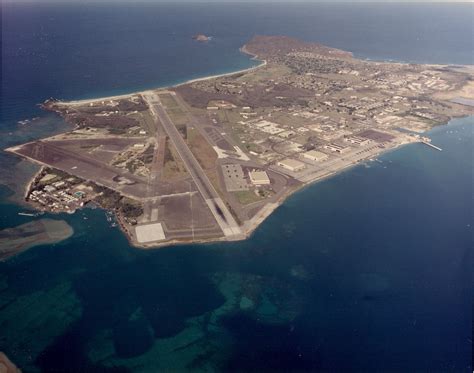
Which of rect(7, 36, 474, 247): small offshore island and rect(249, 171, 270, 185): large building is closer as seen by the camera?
rect(7, 36, 474, 247): small offshore island

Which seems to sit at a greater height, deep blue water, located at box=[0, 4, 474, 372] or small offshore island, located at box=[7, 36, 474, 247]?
small offshore island, located at box=[7, 36, 474, 247]

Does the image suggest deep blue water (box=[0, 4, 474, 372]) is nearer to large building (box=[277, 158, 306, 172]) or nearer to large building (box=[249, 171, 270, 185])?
large building (box=[249, 171, 270, 185])

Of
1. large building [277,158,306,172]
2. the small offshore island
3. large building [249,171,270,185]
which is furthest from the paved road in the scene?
large building [277,158,306,172]

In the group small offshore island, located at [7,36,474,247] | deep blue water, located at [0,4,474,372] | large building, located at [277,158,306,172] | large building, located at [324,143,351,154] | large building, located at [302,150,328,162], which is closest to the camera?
deep blue water, located at [0,4,474,372]

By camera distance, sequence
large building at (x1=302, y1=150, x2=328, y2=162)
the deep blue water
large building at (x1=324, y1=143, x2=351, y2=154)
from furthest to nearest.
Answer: large building at (x1=324, y1=143, x2=351, y2=154) < large building at (x1=302, y1=150, x2=328, y2=162) < the deep blue water

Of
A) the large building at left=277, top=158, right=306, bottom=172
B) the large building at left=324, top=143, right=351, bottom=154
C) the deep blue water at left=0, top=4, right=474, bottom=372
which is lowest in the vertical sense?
the deep blue water at left=0, top=4, right=474, bottom=372

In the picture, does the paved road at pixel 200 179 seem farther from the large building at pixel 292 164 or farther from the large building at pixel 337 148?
the large building at pixel 337 148
